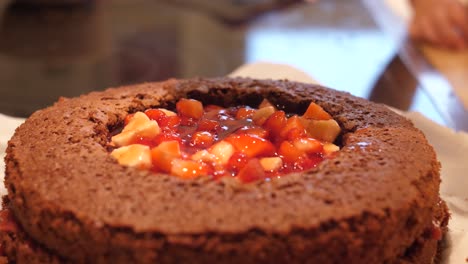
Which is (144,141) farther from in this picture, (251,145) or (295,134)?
(295,134)

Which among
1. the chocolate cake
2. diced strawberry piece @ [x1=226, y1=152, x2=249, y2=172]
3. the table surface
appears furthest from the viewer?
the table surface

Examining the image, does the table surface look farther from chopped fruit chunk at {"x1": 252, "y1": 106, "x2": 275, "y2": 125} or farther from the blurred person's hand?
chopped fruit chunk at {"x1": 252, "y1": 106, "x2": 275, "y2": 125}

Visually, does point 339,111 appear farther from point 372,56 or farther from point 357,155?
point 372,56

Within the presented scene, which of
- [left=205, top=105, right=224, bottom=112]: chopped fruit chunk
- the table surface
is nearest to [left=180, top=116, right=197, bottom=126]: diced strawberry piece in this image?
[left=205, top=105, right=224, bottom=112]: chopped fruit chunk

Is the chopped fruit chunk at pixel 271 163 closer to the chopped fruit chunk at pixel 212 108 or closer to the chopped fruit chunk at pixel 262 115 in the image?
the chopped fruit chunk at pixel 262 115

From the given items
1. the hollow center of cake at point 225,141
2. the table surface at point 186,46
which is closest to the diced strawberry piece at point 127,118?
the hollow center of cake at point 225,141

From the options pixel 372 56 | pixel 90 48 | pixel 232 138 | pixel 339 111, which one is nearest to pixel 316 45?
pixel 372 56

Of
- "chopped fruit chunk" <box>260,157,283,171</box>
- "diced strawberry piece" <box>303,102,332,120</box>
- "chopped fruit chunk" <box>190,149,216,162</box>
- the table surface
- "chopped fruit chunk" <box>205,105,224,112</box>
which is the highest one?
"diced strawberry piece" <box>303,102,332,120</box>
